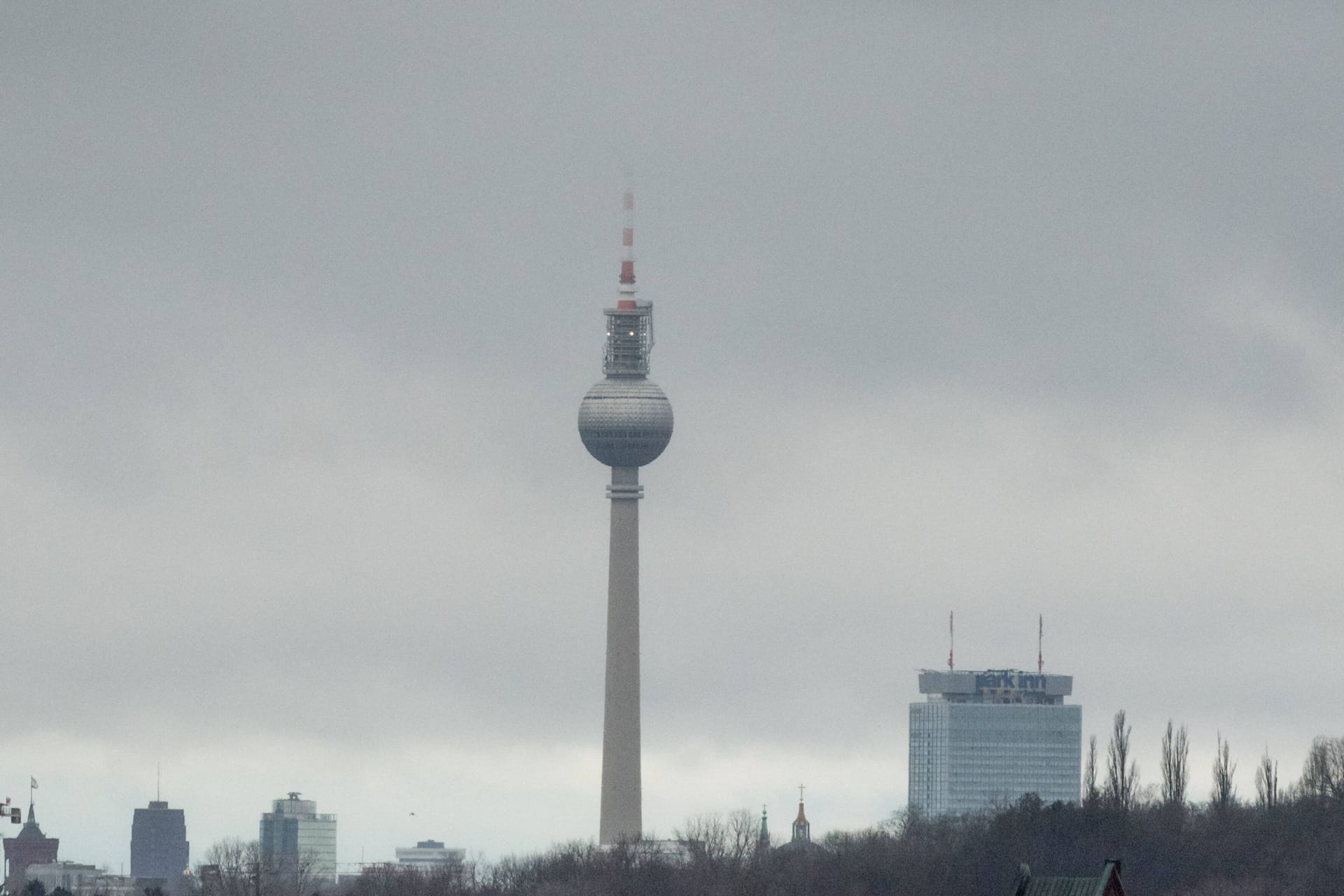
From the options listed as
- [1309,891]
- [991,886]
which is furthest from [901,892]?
[1309,891]

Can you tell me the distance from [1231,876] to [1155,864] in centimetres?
542

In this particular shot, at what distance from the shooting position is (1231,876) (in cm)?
19525

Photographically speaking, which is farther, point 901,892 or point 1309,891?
point 901,892

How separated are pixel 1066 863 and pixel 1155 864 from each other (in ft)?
18.1

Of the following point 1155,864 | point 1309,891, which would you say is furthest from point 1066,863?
point 1309,891

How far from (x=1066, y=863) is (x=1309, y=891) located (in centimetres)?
1983

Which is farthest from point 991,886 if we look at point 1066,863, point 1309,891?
point 1309,891

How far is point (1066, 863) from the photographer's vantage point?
649ft

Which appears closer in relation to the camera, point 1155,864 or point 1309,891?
point 1309,891

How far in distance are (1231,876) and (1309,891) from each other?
14.2 metres

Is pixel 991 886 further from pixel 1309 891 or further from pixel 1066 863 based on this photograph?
pixel 1309 891

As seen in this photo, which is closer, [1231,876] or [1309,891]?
[1309,891]

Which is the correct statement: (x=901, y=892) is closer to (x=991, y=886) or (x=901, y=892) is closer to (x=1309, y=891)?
(x=991, y=886)

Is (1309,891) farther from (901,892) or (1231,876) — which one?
(901,892)
